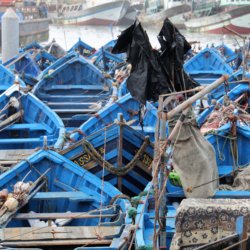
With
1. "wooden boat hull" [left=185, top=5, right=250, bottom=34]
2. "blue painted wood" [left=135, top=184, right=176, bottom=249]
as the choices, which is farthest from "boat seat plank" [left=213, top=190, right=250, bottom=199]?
"wooden boat hull" [left=185, top=5, right=250, bottom=34]

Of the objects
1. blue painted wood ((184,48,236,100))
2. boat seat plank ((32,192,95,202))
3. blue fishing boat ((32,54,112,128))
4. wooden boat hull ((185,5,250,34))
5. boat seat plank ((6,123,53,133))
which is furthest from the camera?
wooden boat hull ((185,5,250,34))

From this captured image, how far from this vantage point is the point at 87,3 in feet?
252

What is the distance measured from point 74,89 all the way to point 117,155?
8.29 metres

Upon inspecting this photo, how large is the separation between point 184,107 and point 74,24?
66.4 metres

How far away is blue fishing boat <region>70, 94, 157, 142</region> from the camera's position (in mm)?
11406

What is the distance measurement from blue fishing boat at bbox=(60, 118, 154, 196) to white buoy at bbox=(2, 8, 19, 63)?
40.0ft

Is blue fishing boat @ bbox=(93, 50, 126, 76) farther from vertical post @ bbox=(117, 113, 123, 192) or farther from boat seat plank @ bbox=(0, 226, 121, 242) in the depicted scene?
boat seat plank @ bbox=(0, 226, 121, 242)

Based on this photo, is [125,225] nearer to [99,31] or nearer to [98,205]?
[98,205]

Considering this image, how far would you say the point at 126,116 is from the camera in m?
13.5

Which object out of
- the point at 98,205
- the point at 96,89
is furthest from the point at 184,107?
the point at 96,89

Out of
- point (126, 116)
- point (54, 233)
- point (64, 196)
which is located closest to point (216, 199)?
point (54, 233)

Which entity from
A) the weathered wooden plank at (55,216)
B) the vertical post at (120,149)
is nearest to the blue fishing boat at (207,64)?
the vertical post at (120,149)

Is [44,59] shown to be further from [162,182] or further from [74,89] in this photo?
[162,182]

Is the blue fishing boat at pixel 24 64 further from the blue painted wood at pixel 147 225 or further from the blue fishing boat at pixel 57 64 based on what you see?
the blue painted wood at pixel 147 225
